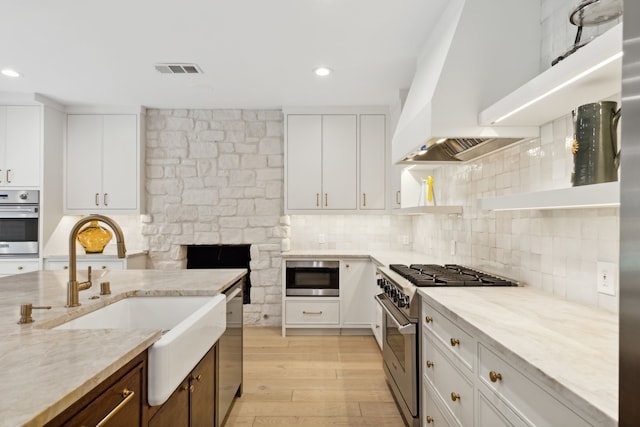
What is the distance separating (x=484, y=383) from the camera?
132 cm

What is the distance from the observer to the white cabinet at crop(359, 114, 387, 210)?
14.4ft

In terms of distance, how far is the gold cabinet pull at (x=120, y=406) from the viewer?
0.97 metres

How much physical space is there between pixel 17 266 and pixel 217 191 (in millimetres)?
2258

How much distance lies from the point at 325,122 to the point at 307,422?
123 inches

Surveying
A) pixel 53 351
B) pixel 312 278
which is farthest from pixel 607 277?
pixel 312 278

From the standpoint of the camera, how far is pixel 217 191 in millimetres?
4508

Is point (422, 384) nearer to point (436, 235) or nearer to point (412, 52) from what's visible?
point (436, 235)

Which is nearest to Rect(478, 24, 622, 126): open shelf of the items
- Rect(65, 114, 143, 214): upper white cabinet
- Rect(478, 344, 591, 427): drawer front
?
Rect(478, 344, 591, 427): drawer front

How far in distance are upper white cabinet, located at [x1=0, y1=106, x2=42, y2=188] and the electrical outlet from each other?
4.98 m

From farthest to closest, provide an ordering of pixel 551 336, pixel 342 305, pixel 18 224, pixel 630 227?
pixel 342 305 < pixel 18 224 < pixel 551 336 < pixel 630 227

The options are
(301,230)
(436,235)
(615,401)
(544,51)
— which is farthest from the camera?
(301,230)

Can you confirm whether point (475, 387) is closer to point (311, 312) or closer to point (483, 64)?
point (483, 64)

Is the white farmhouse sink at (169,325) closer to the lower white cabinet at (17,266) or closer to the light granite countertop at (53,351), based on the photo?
the light granite countertop at (53,351)

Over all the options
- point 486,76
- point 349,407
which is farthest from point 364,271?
point 486,76
